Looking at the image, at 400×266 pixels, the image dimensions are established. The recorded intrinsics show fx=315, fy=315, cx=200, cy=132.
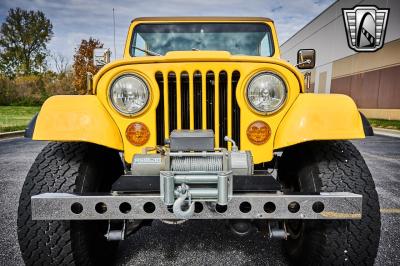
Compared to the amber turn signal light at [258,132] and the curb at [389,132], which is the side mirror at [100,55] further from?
the curb at [389,132]

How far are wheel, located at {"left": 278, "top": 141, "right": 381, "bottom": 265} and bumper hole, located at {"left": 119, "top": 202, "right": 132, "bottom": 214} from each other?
979 millimetres

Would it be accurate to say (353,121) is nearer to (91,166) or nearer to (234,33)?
(91,166)

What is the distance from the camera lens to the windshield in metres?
3.07

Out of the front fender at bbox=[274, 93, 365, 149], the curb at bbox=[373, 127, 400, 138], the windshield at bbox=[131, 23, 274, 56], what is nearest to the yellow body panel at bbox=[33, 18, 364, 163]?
the front fender at bbox=[274, 93, 365, 149]

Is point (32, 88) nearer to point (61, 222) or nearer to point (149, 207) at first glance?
point (61, 222)

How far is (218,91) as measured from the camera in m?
1.87

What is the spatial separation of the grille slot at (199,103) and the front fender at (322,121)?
361 mm

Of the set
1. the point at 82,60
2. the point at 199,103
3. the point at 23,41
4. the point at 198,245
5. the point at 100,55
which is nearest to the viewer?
the point at 199,103

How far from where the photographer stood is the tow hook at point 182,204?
134cm

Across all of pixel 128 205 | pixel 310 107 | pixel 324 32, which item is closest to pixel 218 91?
pixel 310 107

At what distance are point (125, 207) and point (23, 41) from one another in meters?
37.4

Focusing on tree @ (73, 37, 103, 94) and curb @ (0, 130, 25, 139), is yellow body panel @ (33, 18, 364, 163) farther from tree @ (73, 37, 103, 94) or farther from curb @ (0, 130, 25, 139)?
→ tree @ (73, 37, 103, 94)

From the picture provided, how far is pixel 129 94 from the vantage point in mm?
1847

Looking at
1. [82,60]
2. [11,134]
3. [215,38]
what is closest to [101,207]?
[215,38]
